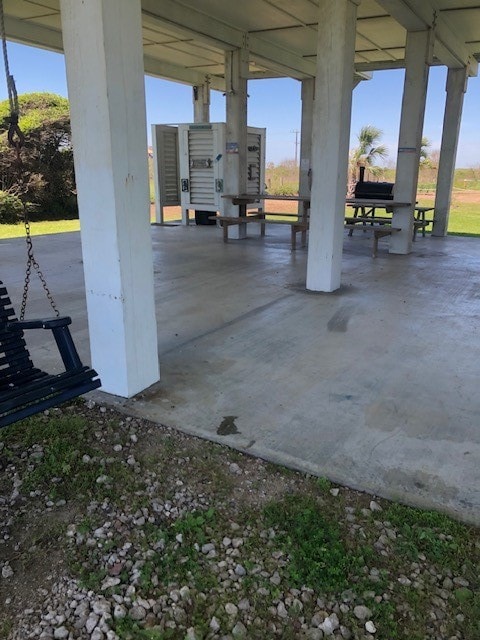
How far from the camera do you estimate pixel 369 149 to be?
26.5m

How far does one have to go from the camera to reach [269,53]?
35.0 feet

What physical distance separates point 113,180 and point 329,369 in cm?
197

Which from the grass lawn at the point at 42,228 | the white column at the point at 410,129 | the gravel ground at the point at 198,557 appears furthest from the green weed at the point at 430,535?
the grass lawn at the point at 42,228

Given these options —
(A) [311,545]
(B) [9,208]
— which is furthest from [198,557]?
(B) [9,208]

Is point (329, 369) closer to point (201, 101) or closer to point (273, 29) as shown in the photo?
point (273, 29)

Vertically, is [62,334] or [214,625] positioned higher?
[62,334]

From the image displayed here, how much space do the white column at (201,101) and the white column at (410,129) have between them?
7.32 metres

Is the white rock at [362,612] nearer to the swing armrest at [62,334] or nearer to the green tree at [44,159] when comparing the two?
the swing armrest at [62,334]

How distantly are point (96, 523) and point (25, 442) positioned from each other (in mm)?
806

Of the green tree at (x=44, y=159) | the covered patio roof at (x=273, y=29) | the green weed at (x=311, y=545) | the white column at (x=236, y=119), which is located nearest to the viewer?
the green weed at (x=311, y=545)

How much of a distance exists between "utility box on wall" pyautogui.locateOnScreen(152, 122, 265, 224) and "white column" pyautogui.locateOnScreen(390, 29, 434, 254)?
13.8 feet

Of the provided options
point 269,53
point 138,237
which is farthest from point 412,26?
point 138,237

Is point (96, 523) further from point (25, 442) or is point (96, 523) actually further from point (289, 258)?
point (289, 258)

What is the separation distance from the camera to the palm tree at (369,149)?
26.1 meters
